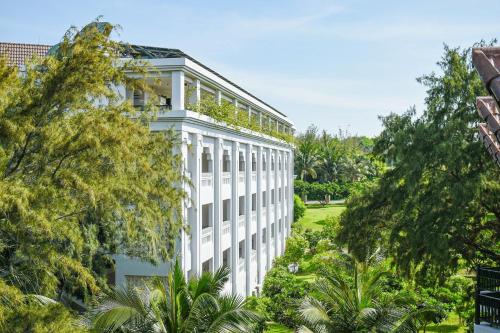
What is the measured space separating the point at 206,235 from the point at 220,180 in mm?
2741

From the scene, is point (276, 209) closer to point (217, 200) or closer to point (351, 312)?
point (217, 200)

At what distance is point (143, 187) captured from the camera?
13062 mm

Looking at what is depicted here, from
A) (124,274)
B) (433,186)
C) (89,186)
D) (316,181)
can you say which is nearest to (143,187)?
(89,186)

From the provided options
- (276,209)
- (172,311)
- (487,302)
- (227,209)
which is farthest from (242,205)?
(487,302)

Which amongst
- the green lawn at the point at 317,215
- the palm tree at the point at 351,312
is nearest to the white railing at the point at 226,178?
the palm tree at the point at 351,312

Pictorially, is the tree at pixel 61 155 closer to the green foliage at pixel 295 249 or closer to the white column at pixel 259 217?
the white column at pixel 259 217

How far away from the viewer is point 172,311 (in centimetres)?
1338

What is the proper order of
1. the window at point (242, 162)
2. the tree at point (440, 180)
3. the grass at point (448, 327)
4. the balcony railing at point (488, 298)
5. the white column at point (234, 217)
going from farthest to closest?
1. the window at point (242, 162)
2. the white column at point (234, 217)
3. the grass at point (448, 327)
4. the tree at point (440, 180)
5. the balcony railing at point (488, 298)

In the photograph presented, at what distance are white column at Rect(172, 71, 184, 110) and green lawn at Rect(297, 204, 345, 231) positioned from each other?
35.4 m

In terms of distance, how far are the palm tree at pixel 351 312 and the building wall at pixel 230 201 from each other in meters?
4.83

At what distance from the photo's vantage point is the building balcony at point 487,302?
1103 cm

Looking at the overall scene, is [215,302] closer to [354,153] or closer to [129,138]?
[129,138]

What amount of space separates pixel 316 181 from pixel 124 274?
68.7 m

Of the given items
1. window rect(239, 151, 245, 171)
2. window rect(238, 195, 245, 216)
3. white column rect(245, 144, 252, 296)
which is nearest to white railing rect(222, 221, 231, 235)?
white column rect(245, 144, 252, 296)
